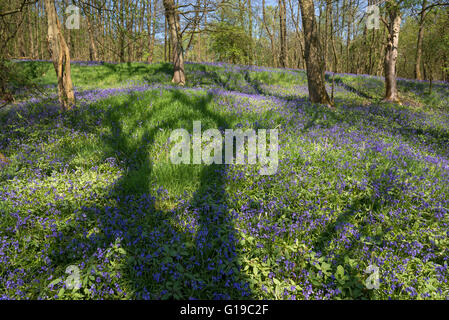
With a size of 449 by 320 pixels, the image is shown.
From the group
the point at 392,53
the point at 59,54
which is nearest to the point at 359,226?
the point at 59,54

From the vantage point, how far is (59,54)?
6.10m

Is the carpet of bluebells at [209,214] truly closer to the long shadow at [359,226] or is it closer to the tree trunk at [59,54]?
the long shadow at [359,226]

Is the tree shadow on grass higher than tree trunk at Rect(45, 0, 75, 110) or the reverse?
the reverse

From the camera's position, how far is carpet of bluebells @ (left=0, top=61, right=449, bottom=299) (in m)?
2.56

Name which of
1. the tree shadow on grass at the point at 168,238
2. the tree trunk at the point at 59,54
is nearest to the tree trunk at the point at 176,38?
the tree trunk at the point at 59,54

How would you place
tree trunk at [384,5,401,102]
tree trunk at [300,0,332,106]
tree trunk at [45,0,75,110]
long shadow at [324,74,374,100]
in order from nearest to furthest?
tree trunk at [45,0,75,110] < tree trunk at [300,0,332,106] < tree trunk at [384,5,401,102] < long shadow at [324,74,374,100]

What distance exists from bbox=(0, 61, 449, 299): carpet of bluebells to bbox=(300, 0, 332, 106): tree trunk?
11.6ft


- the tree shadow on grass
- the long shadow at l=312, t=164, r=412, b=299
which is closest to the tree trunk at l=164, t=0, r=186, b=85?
the tree shadow on grass

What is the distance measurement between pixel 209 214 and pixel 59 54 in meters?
6.07

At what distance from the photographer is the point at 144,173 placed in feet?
13.6

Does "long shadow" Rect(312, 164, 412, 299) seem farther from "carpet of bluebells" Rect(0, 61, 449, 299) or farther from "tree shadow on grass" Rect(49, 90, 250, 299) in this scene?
"tree shadow on grass" Rect(49, 90, 250, 299)

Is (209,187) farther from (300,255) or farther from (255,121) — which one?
(255,121)
